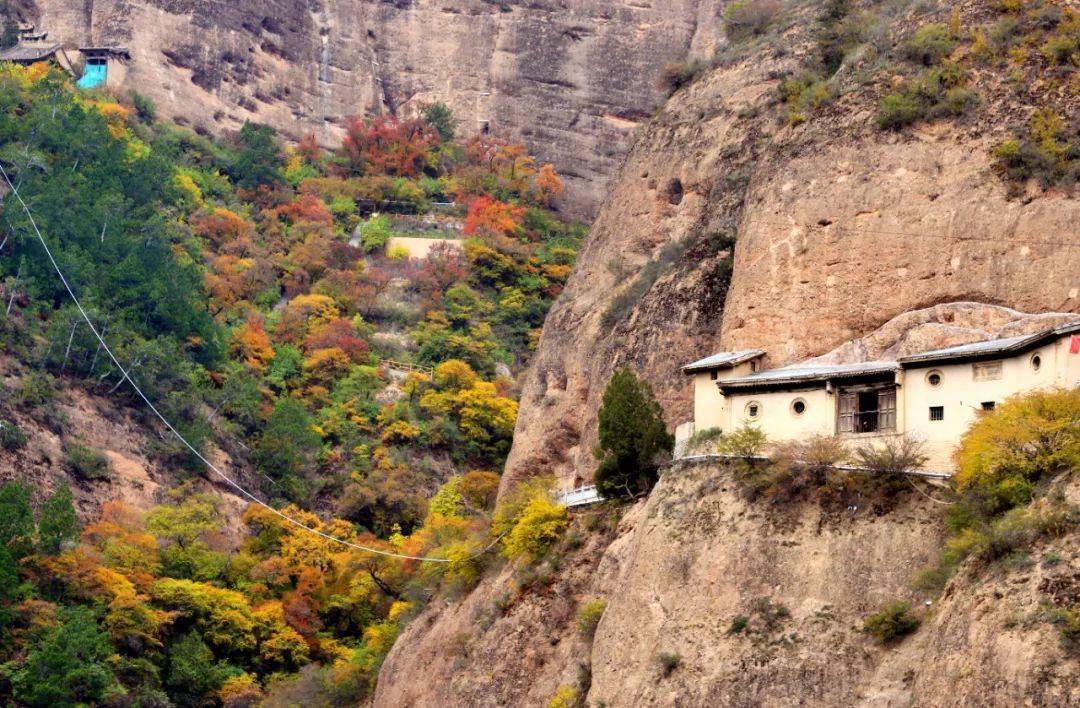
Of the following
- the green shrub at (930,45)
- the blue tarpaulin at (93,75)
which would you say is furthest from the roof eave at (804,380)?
the blue tarpaulin at (93,75)

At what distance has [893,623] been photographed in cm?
3133

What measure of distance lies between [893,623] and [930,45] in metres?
14.8

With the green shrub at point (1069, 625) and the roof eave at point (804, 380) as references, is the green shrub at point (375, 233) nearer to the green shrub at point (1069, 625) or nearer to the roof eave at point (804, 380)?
the roof eave at point (804, 380)

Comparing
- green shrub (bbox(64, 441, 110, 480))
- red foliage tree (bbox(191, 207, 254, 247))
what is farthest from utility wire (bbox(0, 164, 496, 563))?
red foliage tree (bbox(191, 207, 254, 247))

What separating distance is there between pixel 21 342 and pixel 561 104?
3839cm

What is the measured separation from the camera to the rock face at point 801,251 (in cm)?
3756

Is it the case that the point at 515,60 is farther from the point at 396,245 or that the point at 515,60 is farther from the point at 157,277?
the point at 157,277

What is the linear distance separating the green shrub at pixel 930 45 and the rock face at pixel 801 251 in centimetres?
85

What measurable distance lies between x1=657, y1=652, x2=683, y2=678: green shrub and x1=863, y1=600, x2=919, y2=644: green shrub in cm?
359

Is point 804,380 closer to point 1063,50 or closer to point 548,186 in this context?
point 1063,50

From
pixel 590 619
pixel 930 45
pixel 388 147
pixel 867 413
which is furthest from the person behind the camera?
pixel 388 147

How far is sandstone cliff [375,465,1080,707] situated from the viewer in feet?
91.0

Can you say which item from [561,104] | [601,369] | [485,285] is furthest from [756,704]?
[561,104]

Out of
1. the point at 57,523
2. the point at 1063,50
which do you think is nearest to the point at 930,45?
the point at 1063,50
